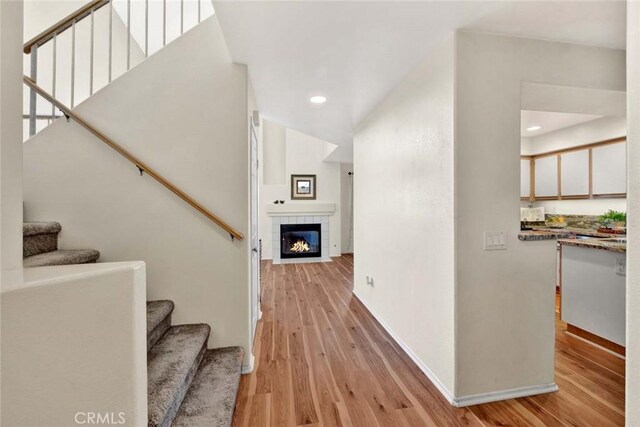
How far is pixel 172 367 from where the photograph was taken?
5.08 ft

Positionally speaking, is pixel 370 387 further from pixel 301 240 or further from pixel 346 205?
pixel 346 205

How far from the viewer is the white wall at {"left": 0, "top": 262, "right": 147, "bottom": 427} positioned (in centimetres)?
74

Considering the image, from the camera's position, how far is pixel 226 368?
1875 mm

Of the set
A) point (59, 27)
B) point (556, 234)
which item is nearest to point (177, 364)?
point (59, 27)

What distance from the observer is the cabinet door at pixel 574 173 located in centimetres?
395

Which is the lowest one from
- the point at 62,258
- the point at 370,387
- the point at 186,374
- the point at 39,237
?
the point at 370,387

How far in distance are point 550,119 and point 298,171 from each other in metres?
4.77

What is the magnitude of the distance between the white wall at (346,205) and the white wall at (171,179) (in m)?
5.05

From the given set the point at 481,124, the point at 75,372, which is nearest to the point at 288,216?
the point at 481,124

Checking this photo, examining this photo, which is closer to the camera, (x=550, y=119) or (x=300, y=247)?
(x=550, y=119)

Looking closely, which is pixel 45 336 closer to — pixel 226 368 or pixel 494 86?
pixel 226 368

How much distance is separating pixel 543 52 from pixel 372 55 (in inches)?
44.3

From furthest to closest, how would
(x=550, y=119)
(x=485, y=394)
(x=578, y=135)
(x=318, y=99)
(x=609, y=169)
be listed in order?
1. (x=578, y=135)
2. (x=550, y=119)
3. (x=609, y=169)
4. (x=318, y=99)
5. (x=485, y=394)

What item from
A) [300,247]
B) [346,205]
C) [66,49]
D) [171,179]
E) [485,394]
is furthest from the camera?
[346,205]
